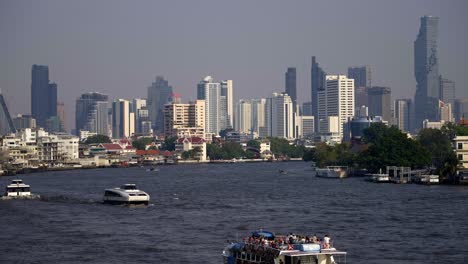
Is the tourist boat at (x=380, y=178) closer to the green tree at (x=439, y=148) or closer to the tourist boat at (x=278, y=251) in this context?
the green tree at (x=439, y=148)

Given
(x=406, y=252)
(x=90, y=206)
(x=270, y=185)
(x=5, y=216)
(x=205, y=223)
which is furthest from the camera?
(x=270, y=185)

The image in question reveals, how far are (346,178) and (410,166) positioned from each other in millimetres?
10913

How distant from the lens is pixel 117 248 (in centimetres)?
4400

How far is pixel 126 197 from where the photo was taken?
68.7 meters

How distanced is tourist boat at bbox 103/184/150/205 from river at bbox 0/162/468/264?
4.17 ft

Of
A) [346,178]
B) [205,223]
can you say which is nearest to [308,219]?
[205,223]

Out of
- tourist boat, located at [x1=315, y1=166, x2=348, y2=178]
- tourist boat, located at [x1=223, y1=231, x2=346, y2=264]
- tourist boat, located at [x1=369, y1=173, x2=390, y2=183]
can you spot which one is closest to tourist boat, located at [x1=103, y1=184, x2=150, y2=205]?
tourist boat, located at [x1=369, y1=173, x2=390, y2=183]

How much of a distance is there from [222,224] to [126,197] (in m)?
16.7

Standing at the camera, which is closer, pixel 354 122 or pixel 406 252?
pixel 406 252

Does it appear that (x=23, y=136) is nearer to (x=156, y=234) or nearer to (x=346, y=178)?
(x=346, y=178)

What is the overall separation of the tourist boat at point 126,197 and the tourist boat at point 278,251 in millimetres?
33221

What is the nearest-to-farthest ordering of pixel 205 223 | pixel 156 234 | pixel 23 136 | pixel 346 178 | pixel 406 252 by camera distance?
pixel 406 252 → pixel 156 234 → pixel 205 223 → pixel 346 178 → pixel 23 136

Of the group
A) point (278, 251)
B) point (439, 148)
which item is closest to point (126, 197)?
point (278, 251)

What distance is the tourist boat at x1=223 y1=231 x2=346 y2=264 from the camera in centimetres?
3212
